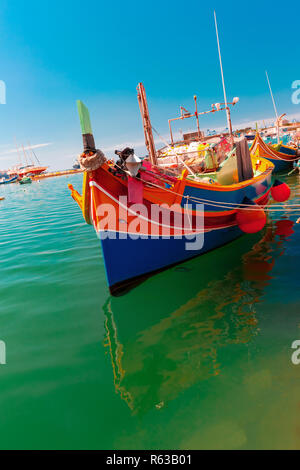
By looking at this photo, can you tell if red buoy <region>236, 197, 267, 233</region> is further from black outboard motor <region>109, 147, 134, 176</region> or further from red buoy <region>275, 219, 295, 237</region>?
black outboard motor <region>109, 147, 134, 176</region>

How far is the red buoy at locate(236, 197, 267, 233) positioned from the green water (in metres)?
0.88

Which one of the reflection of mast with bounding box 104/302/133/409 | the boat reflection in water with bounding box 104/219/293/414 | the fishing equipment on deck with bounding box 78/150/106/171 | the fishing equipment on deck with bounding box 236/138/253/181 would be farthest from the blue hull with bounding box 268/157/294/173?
the reflection of mast with bounding box 104/302/133/409

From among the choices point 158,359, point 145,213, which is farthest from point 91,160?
point 158,359

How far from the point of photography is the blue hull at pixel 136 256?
475cm

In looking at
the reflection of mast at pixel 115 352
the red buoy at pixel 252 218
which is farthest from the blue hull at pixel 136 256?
the red buoy at pixel 252 218

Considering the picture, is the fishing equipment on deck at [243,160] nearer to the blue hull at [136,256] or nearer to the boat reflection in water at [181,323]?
the boat reflection in water at [181,323]

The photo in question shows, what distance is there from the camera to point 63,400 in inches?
112

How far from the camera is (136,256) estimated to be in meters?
5.07

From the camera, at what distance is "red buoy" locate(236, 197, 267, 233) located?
21.9 ft

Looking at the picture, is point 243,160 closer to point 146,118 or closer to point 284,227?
point 284,227

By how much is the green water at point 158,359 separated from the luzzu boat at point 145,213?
20.8 inches
